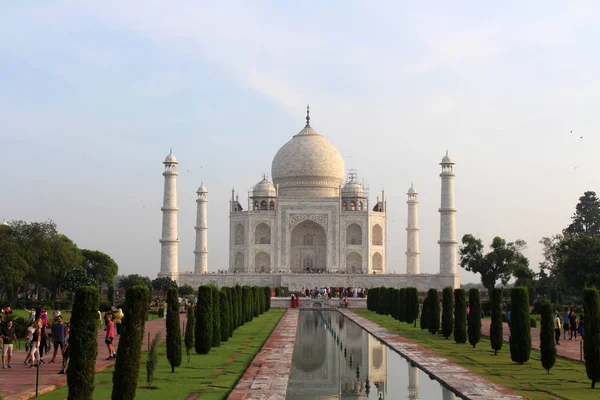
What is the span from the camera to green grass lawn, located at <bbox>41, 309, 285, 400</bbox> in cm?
957

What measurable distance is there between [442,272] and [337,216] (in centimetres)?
685

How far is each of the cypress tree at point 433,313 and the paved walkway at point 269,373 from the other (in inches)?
167

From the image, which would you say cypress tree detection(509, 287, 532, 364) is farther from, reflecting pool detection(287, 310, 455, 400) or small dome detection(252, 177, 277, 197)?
small dome detection(252, 177, 277, 197)

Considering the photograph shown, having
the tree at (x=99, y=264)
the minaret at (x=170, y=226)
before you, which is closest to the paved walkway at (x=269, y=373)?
the minaret at (x=170, y=226)

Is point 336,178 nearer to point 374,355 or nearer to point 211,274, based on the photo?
point 211,274

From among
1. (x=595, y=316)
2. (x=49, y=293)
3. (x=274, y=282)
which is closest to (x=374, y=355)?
(x=595, y=316)

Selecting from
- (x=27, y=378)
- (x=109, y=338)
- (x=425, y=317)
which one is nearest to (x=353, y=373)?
(x=109, y=338)

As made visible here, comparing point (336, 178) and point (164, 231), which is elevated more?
point (336, 178)

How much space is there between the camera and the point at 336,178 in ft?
150

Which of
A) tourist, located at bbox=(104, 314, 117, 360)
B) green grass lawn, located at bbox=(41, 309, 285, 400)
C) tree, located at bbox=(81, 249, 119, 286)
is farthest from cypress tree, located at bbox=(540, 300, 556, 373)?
tree, located at bbox=(81, 249, 119, 286)

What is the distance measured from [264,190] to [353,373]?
3304 cm

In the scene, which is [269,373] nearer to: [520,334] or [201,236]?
[520,334]

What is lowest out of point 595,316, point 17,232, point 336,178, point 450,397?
point 450,397

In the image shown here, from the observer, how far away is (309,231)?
1742 inches
